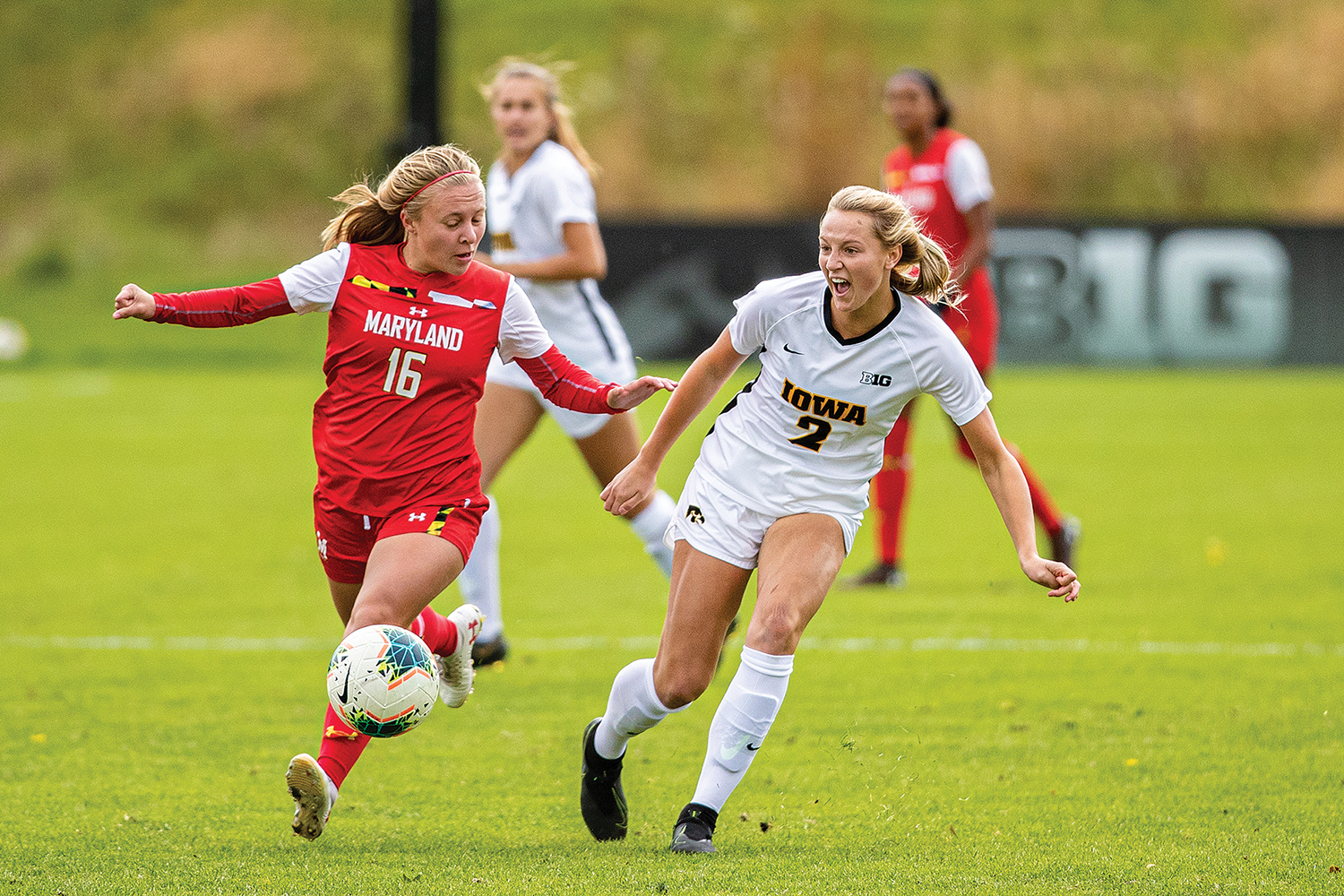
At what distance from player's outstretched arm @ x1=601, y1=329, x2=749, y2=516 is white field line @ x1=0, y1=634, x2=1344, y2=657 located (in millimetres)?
2863

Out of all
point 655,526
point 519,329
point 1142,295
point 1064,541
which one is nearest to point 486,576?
point 655,526

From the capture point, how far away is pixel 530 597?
28.8ft

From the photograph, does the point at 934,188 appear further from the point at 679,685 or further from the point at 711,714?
the point at 679,685

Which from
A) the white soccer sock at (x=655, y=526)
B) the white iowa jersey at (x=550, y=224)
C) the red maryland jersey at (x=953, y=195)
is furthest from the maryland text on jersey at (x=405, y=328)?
the red maryland jersey at (x=953, y=195)

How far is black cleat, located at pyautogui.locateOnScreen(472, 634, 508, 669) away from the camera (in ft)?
23.0

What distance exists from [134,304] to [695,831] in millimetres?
2023

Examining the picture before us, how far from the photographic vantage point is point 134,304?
450 cm

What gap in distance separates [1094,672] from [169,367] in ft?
63.2

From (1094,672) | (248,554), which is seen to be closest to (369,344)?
(1094,672)

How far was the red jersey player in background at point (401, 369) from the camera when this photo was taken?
467 centimetres

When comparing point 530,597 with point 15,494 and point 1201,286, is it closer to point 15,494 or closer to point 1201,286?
point 15,494

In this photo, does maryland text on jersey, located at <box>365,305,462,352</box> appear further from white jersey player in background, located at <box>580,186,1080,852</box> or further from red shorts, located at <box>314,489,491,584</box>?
white jersey player in background, located at <box>580,186,1080,852</box>

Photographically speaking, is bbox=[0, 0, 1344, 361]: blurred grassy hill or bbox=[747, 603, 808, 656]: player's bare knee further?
bbox=[0, 0, 1344, 361]: blurred grassy hill

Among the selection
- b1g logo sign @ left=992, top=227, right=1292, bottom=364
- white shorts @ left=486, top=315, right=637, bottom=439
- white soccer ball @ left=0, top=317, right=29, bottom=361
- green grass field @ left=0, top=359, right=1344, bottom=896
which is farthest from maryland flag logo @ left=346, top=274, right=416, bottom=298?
white soccer ball @ left=0, top=317, right=29, bottom=361
